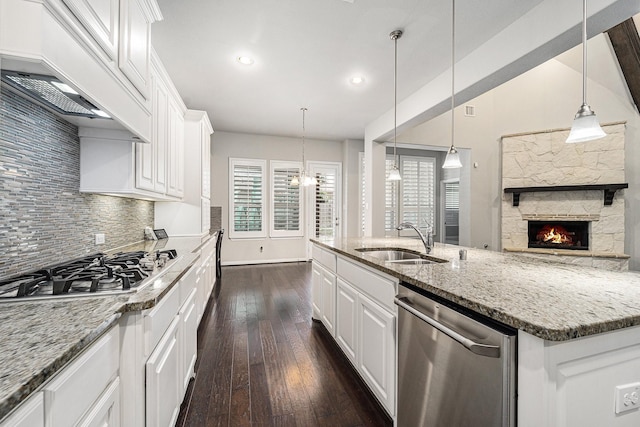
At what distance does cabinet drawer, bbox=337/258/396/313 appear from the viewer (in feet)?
5.15

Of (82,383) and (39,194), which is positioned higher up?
(39,194)

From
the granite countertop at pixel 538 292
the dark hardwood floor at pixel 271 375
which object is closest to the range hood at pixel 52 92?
the granite countertop at pixel 538 292

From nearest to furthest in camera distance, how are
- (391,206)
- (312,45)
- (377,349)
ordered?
(377,349) < (312,45) < (391,206)

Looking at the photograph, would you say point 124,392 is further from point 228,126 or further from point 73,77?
point 228,126

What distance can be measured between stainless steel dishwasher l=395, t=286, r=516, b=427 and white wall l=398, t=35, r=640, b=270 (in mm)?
4400

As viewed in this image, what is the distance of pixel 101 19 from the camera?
1.14 metres

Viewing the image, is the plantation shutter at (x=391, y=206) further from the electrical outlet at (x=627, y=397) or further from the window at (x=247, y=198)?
the electrical outlet at (x=627, y=397)

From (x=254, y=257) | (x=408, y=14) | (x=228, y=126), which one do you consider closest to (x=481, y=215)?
(x=408, y=14)

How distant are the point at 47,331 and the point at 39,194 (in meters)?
1.06

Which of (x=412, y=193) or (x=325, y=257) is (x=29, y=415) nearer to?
(x=325, y=257)

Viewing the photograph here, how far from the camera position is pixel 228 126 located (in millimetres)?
5469

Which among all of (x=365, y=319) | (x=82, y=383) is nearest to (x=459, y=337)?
(x=365, y=319)

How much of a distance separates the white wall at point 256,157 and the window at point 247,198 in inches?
4.5

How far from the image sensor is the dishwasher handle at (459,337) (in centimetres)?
92
